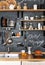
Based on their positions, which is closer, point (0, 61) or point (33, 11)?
point (0, 61)

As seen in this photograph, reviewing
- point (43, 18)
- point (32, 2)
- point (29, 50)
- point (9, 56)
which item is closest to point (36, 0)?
point (32, 2)

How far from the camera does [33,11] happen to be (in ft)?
12.2

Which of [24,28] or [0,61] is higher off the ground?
[24,28]

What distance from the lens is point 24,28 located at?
3678mm

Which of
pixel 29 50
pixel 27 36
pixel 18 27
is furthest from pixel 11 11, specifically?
pixel 29 50

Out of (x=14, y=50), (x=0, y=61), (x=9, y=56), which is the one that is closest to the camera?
(x=0, y=61)

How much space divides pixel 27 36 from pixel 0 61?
86 cm

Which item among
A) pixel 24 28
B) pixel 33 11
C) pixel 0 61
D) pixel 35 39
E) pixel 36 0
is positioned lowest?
pixel 0 61

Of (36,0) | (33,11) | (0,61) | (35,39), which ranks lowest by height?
(0,61)

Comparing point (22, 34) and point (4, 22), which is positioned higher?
point (4, 22)

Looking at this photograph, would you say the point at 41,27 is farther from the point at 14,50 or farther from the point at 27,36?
the point at 14,50

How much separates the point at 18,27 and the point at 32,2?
607mm

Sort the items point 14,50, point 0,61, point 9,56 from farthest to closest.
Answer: point 14,50 → point 9,56 → point 0,61

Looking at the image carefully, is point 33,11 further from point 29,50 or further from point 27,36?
point 29,50
